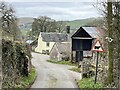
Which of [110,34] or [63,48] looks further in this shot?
[63,48]

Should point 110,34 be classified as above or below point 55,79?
above

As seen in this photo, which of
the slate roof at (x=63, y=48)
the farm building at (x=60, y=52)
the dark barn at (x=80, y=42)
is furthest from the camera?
the slate roof at (x=63, y=48)

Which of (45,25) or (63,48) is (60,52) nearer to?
(63,48)

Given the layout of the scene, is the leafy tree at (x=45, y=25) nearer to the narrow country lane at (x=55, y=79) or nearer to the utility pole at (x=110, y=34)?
the narrow country lane at (x=55, y=79)

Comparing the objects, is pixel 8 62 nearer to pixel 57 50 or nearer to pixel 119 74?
pixel 119 74

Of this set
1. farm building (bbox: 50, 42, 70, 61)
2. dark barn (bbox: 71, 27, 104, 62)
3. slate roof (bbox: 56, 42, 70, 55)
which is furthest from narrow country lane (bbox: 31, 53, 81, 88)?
slate roof (bbox: 56, 42, 70, 55)

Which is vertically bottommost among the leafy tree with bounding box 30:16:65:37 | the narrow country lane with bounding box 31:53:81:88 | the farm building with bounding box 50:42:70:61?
the farm building with bounding box 50:42:70:61

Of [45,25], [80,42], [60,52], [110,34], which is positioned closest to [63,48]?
[60,52]

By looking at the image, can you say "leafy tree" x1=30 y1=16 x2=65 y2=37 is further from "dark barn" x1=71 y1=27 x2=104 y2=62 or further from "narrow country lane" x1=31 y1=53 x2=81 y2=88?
"narrow country lane" x1=31 y1=53 x2=81 y2=88

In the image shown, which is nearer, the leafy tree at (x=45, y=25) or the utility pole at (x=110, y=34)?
the utility pole at (x=110, y=34)

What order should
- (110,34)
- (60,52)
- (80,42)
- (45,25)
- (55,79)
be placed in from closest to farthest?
(110,34), (55,79), (80,42), (60,52), (45,25)

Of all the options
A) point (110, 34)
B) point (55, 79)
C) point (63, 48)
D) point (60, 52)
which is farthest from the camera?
point (63, 48)

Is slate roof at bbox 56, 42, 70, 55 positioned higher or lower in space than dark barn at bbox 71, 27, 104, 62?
lower

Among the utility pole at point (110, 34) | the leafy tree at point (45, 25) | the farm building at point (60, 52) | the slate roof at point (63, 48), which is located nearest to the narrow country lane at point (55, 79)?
the utility pole at point (110, 34)
